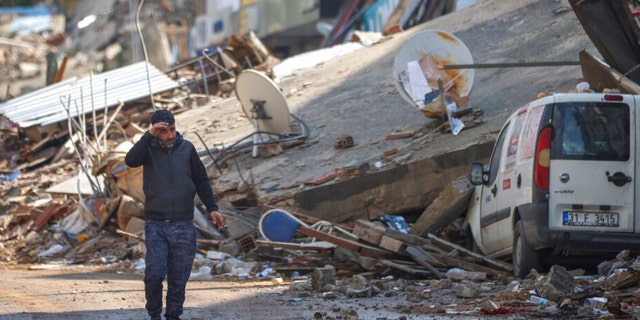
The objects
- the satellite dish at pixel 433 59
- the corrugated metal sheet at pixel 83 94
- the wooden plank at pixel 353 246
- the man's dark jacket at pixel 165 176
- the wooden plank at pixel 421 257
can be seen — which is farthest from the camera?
the corrugated metal sheet at pixel 83 94

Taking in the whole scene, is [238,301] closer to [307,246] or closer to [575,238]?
[307,246]

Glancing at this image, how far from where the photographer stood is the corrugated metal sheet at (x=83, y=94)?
906 inches

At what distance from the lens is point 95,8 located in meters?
65.6

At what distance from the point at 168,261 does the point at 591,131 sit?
436cm

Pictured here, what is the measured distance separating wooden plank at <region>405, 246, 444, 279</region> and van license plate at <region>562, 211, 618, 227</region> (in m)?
1.63

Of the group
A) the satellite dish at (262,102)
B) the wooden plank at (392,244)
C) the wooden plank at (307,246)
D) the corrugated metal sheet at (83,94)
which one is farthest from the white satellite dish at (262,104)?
the corrugated metal sheet at (83,94)

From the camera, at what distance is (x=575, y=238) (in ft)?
35.0

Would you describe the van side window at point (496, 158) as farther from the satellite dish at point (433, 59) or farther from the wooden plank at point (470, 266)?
the satellite dish at point (433, 59)

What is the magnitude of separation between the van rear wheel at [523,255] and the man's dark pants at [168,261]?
3.78m

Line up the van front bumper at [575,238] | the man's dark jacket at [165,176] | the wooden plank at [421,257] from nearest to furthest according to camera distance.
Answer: the man's dark jacket at [165,176] → the van front bumper at [575,238] → the wooden plank at [421,257]

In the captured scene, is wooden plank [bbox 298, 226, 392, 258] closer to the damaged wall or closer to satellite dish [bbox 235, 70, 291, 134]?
the damaged wall

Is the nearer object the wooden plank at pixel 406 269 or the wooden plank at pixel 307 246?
the wooden plank at pixel 406 269

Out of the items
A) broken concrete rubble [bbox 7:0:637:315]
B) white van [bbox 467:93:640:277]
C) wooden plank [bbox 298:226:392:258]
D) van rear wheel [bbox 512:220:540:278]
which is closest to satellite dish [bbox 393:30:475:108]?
broken concrete rubble [bbox 7:0:637:315]

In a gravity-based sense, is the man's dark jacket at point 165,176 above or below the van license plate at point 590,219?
above
